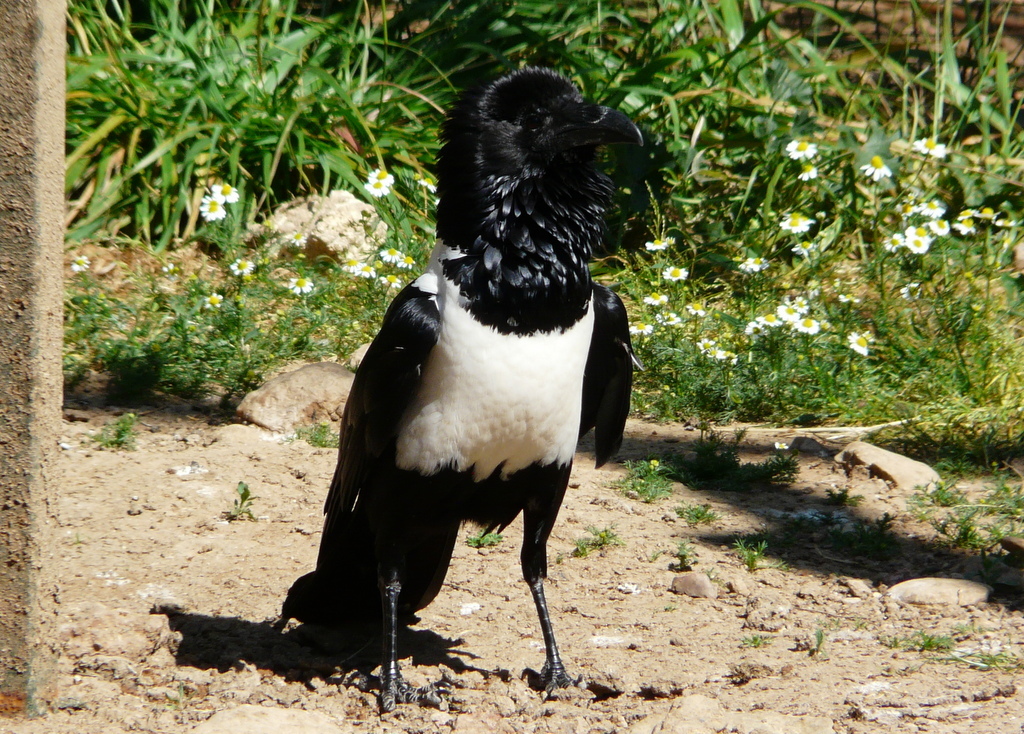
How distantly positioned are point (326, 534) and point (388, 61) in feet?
14.4

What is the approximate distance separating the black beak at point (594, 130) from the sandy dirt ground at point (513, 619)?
1.46 metres

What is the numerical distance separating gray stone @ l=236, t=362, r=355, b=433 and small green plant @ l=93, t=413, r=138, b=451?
47 cm

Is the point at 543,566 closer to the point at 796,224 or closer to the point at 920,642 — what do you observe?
the point at 920,642

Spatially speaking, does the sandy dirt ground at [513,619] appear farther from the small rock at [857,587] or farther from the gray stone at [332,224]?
the gray stone at [332,224]

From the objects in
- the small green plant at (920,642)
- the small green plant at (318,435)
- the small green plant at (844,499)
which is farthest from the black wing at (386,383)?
the small green plant at (844,499)

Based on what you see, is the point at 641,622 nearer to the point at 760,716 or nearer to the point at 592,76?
the point at 760,716

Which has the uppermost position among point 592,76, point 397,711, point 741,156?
point 592,76

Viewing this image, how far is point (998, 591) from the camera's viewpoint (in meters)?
3.31

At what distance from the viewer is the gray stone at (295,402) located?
4.58m

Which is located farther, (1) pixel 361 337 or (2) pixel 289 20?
(2) pixel 289 20

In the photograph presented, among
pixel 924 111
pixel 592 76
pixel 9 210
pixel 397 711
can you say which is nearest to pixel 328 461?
pixel 397 711

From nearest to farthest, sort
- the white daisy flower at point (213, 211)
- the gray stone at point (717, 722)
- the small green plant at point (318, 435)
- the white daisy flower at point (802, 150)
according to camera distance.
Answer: the gray stone at point (717, 722), the small green plant at point (318, 435), the white daisy flower at point (213, 211), the white daisy flower at point (802, 150)

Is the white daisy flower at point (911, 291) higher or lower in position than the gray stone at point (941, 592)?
higher

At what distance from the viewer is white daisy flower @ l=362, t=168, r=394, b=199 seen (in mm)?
5789
